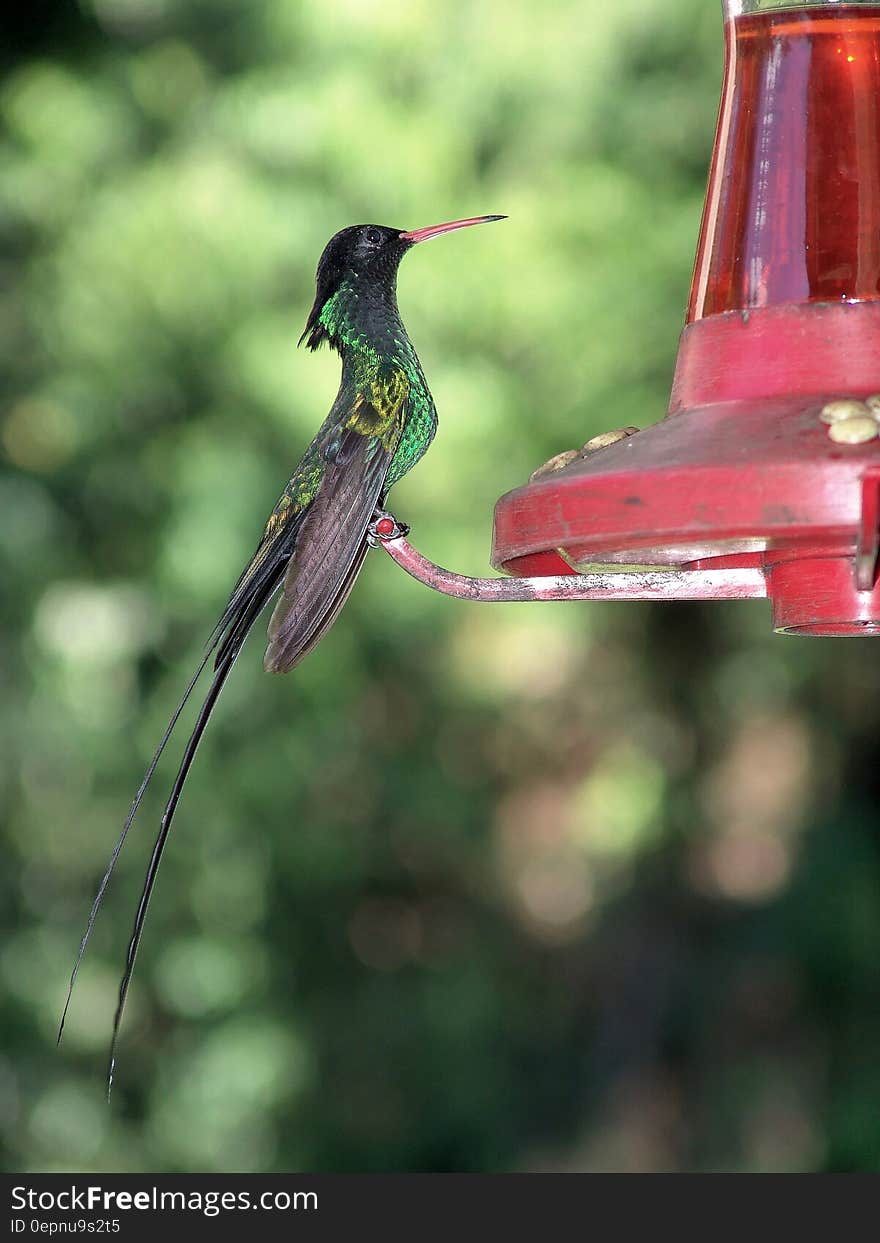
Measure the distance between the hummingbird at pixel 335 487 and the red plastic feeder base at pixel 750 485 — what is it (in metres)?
0.38

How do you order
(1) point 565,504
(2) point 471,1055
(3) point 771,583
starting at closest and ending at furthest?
(1) point 565,504 < (3) point 771,583 < (2) point 471,1055

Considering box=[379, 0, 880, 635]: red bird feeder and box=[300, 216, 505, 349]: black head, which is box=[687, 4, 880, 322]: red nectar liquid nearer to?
box=[379, 0, 880, 635]: red bird feeder

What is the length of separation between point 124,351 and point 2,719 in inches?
59.7

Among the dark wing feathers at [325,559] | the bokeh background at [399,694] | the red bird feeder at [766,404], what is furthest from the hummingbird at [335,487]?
the bokeh background at [399,694]

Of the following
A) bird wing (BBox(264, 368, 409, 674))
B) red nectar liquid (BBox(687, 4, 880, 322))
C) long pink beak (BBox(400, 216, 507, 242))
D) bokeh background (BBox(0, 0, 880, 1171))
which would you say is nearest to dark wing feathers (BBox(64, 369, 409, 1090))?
bird wing (BBox(264, 368, 409, 674))

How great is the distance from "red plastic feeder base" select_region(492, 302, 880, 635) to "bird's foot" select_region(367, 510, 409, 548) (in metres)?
0.30

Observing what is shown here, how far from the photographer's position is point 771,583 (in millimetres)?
2488

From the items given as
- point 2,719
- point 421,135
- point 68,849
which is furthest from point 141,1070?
point 421,135

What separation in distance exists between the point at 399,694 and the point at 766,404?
5.68 meters

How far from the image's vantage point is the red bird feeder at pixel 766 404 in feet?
Answer: 6.64

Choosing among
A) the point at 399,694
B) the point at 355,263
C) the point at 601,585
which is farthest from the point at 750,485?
the point at 399,694

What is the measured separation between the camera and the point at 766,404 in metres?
2.34

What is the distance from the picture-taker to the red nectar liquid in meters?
2.52

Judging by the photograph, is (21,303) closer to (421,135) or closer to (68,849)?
(421,135)
